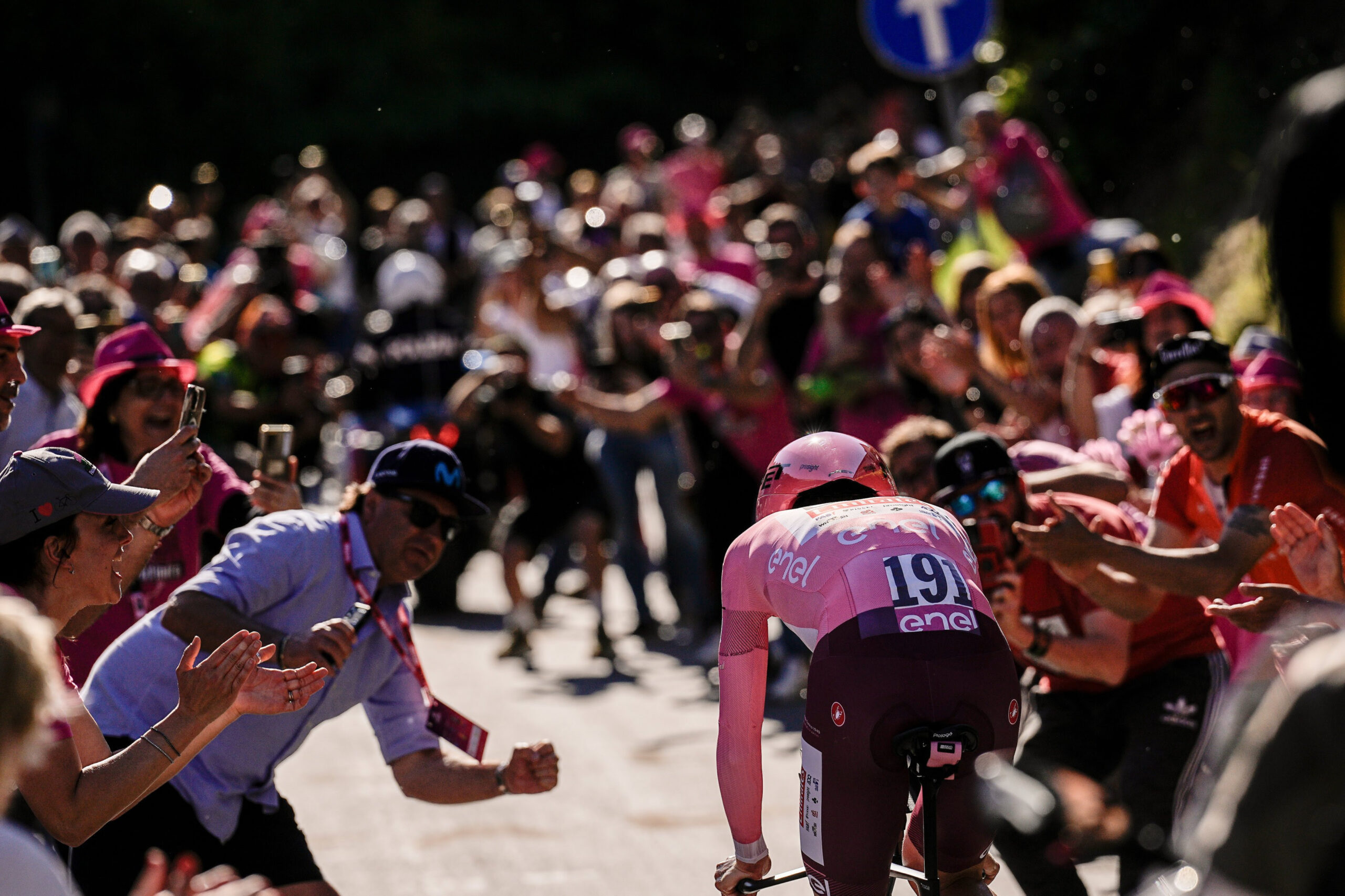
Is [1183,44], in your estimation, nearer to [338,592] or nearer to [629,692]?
[629,692]

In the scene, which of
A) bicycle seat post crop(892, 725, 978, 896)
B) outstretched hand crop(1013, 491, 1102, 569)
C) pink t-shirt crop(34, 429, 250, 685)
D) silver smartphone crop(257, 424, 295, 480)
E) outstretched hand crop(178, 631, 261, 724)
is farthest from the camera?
silver smartphone crop(257, 424, 295, 480)

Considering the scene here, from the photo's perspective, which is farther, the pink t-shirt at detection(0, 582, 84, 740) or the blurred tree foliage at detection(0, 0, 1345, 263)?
the blurred tree foliage at detection(0, 0, 1345, 263)

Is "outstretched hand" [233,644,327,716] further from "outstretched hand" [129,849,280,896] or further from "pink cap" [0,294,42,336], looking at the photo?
"pink cap" [0,294,42,336]

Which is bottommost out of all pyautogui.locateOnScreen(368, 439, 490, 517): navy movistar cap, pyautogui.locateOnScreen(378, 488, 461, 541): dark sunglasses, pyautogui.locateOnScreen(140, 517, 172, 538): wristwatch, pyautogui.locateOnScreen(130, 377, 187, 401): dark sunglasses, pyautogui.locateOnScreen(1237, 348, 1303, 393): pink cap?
pyautogui.locateOnScreen(140, 517, 172, 538): wristwatch

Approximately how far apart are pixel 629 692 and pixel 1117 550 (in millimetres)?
Answer: 4907

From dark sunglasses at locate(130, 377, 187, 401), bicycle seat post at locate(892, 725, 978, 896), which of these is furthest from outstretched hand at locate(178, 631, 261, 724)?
dark sunglasses at locate(130, 377, 187, 401)

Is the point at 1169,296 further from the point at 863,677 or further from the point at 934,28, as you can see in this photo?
the point at 863,677

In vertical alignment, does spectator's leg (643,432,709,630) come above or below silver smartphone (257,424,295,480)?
above

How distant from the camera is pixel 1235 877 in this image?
207 cm

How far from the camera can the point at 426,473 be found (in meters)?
4.91

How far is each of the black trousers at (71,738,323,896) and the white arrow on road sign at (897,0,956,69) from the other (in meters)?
6.11

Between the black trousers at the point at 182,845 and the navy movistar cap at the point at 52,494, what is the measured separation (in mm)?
976

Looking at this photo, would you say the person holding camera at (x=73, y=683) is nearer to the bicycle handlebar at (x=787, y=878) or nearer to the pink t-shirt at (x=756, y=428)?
the bicycle handlebar at (x=787, y=878)

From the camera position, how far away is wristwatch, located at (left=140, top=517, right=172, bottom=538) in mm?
4926
